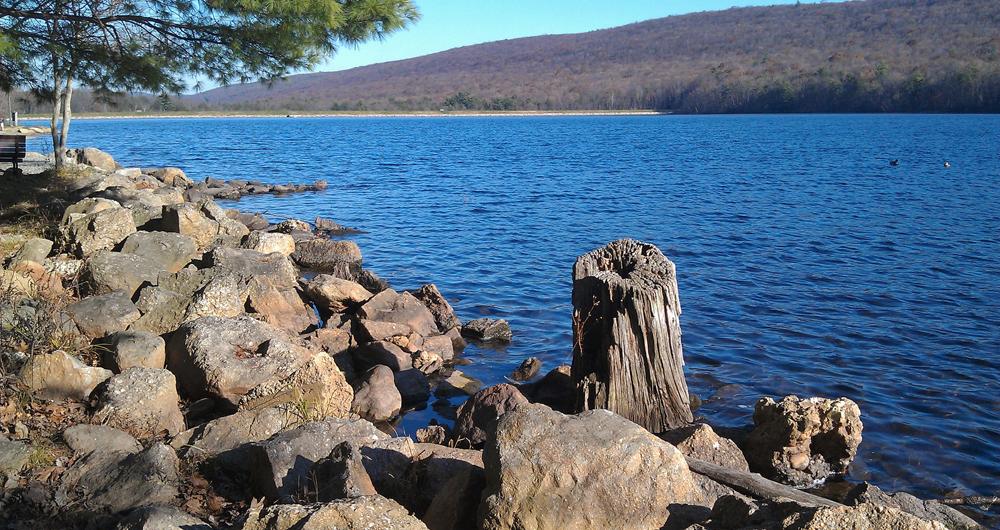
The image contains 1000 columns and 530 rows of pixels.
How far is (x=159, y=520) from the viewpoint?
4.34 meters

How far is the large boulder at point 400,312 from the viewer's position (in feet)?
37.6

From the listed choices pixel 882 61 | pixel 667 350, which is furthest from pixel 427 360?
pixel 882 61

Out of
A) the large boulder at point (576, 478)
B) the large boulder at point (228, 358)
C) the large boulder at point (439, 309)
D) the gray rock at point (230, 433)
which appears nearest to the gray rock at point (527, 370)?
the large boulder at point (439, 309)

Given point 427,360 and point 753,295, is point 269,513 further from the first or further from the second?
point 753,295

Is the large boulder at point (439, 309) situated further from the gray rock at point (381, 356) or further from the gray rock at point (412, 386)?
the gray rock at point (412, 386)

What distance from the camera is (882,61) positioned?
5999 inches

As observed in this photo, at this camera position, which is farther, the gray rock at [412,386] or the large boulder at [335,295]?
the large boulder at [335,295]

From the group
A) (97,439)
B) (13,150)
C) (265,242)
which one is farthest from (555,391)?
(13,150)

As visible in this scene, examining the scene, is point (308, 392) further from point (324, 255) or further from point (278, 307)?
point (324, 255)

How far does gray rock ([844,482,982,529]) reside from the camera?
534 centimetres

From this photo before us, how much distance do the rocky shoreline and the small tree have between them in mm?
2119

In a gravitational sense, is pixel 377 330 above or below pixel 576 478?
below

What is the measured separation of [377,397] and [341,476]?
3803 millimetres

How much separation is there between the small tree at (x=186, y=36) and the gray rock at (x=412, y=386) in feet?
14.0
